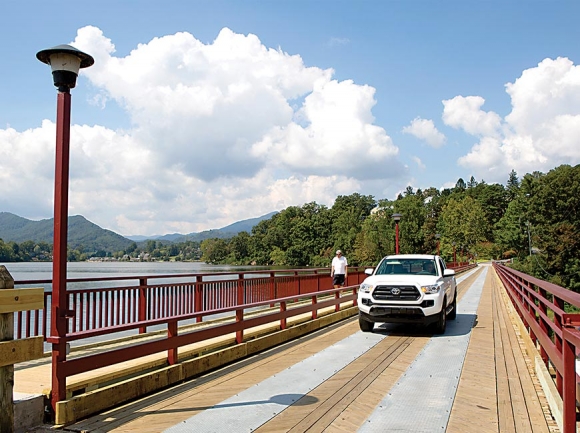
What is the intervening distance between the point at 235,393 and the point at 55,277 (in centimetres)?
267

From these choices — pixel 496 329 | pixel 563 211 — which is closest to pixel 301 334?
pixel 496 329

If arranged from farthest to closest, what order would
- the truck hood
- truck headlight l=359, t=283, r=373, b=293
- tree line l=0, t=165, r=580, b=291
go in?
tree line l=0, t=165, r=580, b=291
truck headlight l=359, t=283, r=373, b=293
the truck hood

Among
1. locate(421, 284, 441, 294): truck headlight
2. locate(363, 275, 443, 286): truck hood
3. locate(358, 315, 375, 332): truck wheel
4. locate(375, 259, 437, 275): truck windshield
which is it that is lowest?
locate(358, 315, 375, 332): truck wheel

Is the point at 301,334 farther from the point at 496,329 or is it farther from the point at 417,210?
the point at 417,210

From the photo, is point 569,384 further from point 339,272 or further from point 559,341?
point 339,272

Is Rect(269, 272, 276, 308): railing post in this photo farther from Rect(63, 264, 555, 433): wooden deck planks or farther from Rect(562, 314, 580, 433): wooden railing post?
Rect(562, 314, 580, 433): wooden railing post

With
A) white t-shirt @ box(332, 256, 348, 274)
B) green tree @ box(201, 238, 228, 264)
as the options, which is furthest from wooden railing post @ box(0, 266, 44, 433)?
green tree @ box(201, 238, 228, 264)

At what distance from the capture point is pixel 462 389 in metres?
7.08

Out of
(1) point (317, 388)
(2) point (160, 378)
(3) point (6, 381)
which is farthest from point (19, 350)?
(1) point (317, 388)

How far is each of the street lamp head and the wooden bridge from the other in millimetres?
3153

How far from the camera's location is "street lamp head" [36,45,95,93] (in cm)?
586

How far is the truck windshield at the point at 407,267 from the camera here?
1302 cm

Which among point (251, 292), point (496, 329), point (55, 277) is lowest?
point (496, 329)

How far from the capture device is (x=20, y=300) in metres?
5.25
